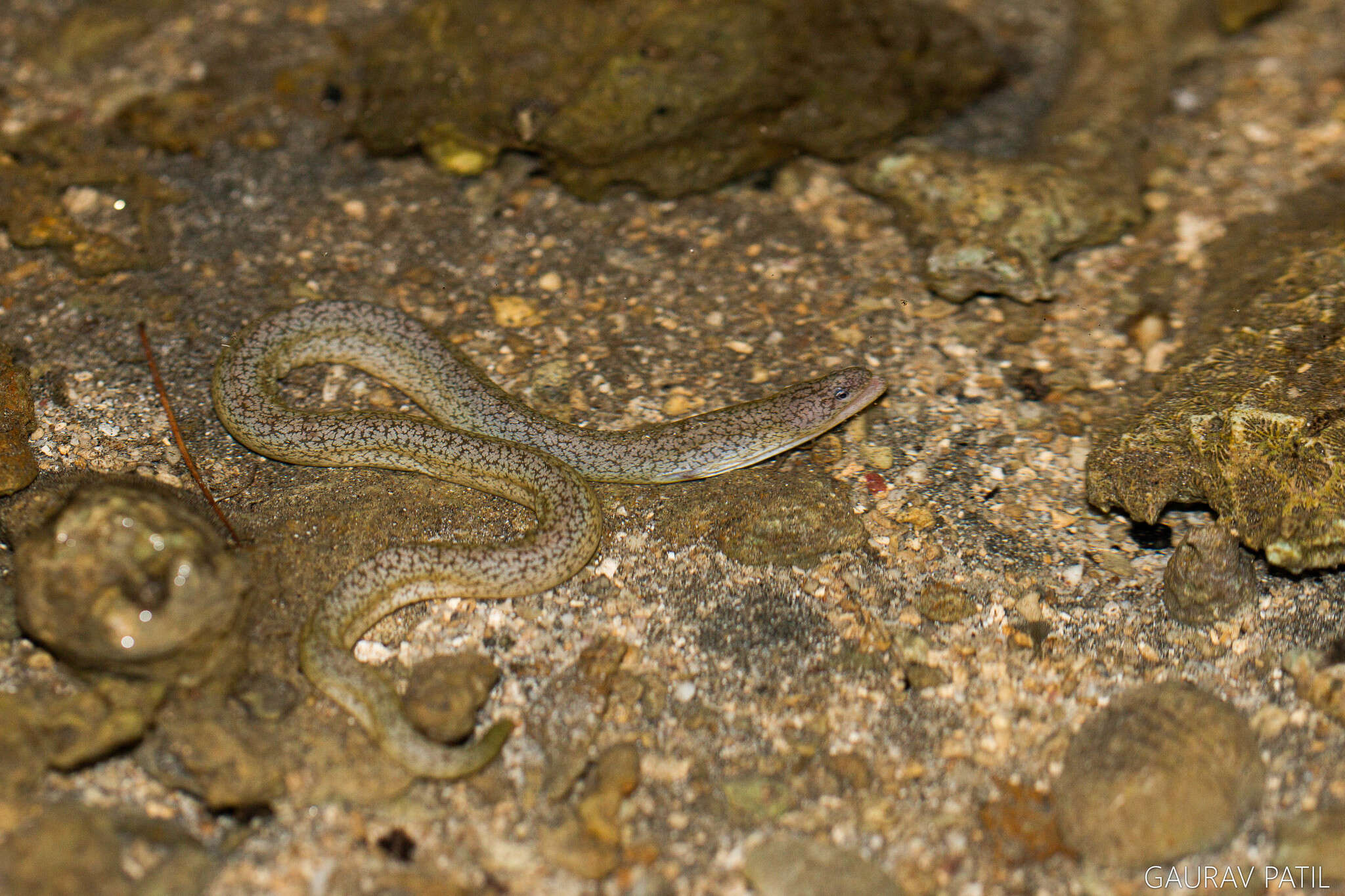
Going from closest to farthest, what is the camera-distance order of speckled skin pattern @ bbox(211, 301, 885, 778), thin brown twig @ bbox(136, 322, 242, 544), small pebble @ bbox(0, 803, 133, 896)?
small pebble @ bbox(0, 803, 133, 896)
speckled skin pattern @ bbox(211, 301, 885, 778)
thin brown twig @ bbox(136, 322, 242, 544)

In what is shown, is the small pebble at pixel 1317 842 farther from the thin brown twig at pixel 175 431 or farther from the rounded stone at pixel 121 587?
the thin brown twig at pixel 175 431

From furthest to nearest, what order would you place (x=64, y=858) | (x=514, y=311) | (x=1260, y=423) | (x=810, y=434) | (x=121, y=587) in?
(x=514, y=311)
(x=810, y=434)
(x=1260, y=423)
(x=121, y=587)
(x=64, y=858)

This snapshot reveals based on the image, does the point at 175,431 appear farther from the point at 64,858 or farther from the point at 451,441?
the point at 64,858

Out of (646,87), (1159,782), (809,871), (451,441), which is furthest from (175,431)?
(1159,782)

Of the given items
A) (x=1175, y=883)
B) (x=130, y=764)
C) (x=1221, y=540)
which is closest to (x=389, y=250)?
(x=130, y=764)

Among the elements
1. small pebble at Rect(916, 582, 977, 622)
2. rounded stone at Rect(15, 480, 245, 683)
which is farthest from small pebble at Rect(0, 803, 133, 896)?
small pebble at Rect(916, 582, 977, 622)

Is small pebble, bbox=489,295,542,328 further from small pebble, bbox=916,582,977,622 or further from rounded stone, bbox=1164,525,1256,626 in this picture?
rounded stone, bbox=1164,525,1256,626

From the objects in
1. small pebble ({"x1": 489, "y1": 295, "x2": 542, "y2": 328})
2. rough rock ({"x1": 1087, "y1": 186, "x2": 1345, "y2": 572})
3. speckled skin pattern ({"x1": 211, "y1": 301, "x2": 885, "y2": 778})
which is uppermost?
rough rock ({"x1": 1087, "y1": 186, "x2": 1345, "y2": 572})
